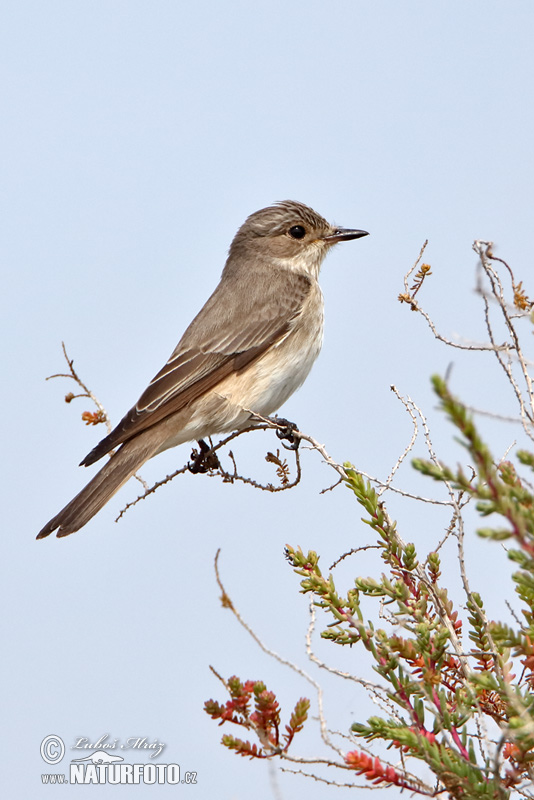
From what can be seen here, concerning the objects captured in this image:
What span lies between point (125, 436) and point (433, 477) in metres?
→ 4.38

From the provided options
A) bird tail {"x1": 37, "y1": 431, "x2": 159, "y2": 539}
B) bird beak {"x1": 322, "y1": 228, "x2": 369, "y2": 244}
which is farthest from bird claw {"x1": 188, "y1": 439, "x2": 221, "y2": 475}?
bird beak {"x1": 322, "y1": 228, "x2": 369, "y2": 244}

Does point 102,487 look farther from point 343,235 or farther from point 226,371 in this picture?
point 343,235

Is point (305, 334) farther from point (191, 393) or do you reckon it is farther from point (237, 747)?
point (237, 747)

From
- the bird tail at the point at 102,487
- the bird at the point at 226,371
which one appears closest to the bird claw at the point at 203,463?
the bird at the point at 226,371

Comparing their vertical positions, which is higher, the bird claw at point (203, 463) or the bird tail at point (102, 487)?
the bird claw at point (203, 463)

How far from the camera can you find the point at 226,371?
6.65 m

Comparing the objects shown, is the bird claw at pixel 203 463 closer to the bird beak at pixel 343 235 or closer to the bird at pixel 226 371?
the bird at pixel 226 371

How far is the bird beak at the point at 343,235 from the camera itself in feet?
26.3

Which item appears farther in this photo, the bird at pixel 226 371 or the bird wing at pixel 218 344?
the bird wing at pixel 218 344

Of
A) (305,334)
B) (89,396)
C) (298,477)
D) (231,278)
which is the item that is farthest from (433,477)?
(231,278)

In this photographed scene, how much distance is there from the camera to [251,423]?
263 inches

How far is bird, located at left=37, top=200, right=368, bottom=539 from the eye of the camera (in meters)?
6.11

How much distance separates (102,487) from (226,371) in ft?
4.39

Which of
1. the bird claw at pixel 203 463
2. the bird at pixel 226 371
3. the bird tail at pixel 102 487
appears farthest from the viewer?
the bird claw at pixel 203 463
